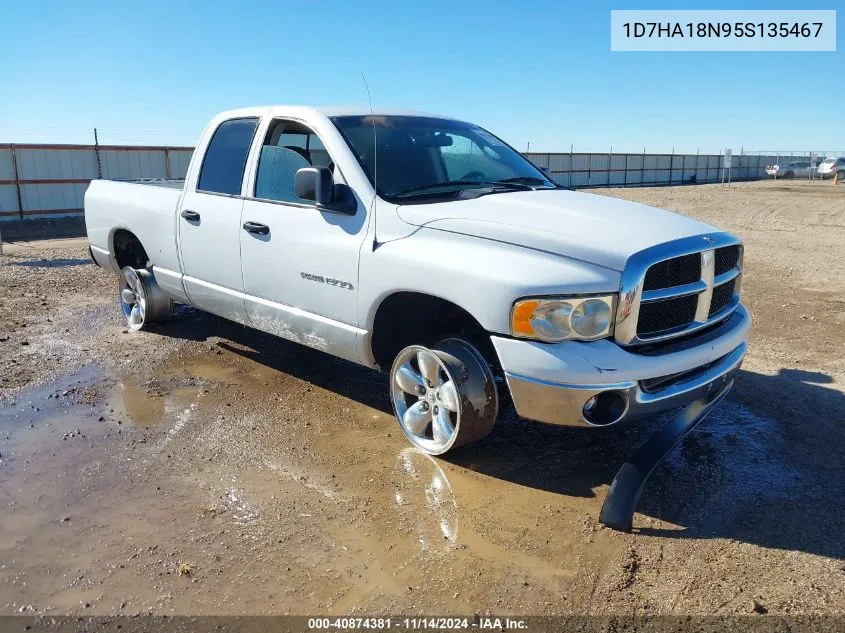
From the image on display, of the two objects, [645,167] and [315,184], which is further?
[645,167]

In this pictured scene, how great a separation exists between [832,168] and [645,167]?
12.0m

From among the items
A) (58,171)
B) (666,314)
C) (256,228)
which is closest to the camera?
(666,314)

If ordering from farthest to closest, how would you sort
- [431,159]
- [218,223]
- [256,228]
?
[218,223] < [256,228] < [431,159]

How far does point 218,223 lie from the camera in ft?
17.3

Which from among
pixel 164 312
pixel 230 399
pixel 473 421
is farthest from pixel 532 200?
pixel 164 312

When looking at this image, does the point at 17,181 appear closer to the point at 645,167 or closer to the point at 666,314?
the point at 666,314

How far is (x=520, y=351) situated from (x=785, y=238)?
42.1 ft

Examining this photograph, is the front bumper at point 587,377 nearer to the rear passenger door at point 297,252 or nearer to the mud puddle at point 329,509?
the mud puddle at point 329,509

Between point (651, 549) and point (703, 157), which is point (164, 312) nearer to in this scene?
point (651, 549)

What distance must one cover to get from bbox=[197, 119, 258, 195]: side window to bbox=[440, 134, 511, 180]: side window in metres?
1.47

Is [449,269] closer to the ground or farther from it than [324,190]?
closer to the ground

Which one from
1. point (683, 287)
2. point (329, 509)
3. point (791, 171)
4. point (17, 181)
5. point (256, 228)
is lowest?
point (329, 509)

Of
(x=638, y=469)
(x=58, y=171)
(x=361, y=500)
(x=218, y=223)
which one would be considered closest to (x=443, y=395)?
(x=361, y=500)

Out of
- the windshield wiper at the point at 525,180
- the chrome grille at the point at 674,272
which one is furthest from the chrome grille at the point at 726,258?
the windshield wiper at the point at 525,180
